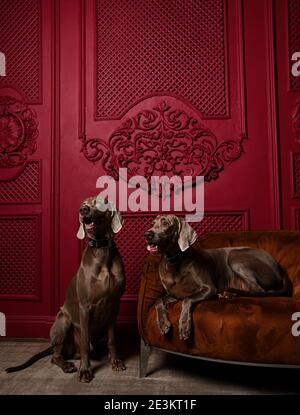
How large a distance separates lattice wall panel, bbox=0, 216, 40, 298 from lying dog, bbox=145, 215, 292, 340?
A: 60.5 inches

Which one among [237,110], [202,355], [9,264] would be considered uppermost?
[237,110]

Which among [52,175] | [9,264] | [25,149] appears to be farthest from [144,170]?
[9,264]

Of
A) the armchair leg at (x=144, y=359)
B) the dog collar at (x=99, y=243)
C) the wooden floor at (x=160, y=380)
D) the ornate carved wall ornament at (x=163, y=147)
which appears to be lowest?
the wooden floor at (x=160, y=380)

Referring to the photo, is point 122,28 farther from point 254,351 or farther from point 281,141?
point 254,351

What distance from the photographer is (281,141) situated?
322cm

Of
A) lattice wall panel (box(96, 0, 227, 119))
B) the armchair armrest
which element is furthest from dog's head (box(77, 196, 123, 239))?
lattice wall panel (box(96, 0, 227, 119))

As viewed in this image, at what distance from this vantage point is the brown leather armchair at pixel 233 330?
1.84 meters

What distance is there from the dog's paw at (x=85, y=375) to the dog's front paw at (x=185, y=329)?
2.10 ft

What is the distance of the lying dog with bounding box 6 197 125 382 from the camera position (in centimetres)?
231

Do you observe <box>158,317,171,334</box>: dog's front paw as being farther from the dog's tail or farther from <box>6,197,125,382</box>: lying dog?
the dog's tail

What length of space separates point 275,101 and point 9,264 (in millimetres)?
2819

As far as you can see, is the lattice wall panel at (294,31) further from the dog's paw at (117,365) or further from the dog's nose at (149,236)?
the dog's paw at (117,365)

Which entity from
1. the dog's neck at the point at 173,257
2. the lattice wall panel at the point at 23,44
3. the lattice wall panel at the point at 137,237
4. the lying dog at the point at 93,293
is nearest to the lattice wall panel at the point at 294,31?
the lattice wall panel at the point at 137,237

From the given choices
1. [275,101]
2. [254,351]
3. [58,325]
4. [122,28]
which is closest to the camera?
[254,351]
